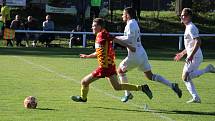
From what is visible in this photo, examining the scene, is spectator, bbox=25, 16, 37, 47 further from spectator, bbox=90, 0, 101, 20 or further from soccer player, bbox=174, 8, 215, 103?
soccer player, bbox=174, 8, 215, 103

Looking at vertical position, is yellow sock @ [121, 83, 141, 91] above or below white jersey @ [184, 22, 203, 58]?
below

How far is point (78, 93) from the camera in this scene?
14.3 meters

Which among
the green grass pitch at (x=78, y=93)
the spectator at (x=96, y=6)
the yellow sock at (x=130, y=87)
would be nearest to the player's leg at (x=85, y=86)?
the green grass pitch at (x=78, y=93)

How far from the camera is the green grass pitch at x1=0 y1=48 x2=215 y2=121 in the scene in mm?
11078

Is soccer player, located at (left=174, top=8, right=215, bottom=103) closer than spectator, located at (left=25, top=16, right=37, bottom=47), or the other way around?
soccer player, located at (left=174, top=8, right=215, bottom=103)

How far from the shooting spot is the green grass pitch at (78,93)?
11.1 metres

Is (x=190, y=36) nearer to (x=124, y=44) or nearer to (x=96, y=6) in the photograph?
(x=124, y=44)

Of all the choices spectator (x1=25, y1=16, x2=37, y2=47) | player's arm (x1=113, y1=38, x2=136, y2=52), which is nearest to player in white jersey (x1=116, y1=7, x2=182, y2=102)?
player's arm (x1=113, y1=38, x2=136, y2=52)

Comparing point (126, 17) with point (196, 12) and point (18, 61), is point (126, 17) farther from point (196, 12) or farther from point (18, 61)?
point (196, 12)

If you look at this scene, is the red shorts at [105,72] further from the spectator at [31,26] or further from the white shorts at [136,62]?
the spectator at [31,26]

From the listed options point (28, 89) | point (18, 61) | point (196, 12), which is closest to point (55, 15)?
point (196, 12)

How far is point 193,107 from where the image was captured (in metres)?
12.4

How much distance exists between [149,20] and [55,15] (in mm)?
6605

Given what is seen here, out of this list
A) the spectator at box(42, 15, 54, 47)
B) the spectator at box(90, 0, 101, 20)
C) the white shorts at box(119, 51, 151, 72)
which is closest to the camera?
the white shorts at box(119, 51, 151, 72)
